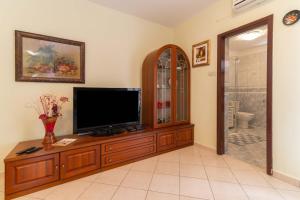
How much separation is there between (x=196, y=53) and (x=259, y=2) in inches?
49.1

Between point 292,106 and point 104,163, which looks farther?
point 104,163

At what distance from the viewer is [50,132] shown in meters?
2.07

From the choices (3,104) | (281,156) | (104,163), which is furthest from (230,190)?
(3,104)

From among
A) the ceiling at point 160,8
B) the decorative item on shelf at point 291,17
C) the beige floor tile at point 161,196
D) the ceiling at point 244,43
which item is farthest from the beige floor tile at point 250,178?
the ceiling at point 244,43

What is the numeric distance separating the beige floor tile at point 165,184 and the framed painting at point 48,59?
71.0 inches

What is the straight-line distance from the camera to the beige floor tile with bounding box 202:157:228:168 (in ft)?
8.04

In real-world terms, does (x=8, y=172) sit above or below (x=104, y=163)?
above

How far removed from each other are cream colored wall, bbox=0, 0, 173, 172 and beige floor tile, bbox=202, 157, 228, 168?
180cm

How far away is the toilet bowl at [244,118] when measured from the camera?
4.76 metres

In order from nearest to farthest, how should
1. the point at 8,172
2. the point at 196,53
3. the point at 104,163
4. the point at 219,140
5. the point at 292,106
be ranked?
the point at 8,172, the point at 292,106, the point at 104,163, the point at 219,140, the point at 196,53

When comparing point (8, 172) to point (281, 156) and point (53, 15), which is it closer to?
point (53, 15)

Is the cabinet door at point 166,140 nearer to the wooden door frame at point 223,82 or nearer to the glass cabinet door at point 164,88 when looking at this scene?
the glass cabinet door at point 164,88

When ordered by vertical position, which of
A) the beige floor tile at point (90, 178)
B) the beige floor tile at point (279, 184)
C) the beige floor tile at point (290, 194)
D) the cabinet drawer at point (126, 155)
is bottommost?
the beige floor tile at point (290, 194)

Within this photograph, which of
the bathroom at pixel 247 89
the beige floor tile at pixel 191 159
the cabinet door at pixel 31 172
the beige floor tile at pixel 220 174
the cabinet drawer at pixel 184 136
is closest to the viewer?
the cabinet door at pixel 31 172
